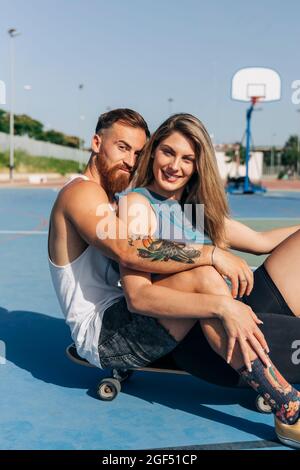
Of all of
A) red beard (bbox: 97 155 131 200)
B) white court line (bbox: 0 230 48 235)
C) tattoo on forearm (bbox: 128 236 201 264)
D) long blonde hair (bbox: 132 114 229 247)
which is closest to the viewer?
tattoo on forearm (bbox: 128 236 201 264)

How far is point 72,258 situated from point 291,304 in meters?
0.93

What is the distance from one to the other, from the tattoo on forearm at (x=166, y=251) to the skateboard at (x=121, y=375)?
0.51 m

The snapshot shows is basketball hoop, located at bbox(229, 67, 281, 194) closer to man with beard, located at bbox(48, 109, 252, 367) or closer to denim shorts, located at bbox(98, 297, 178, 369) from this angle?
man with beard, located at bbox(48, 109, 252, 367)

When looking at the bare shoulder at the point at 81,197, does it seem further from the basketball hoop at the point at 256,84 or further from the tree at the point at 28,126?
the tree at the point at 28,126

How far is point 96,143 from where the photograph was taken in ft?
8.99

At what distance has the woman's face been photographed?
2.46m

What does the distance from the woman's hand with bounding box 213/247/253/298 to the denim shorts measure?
0.32m

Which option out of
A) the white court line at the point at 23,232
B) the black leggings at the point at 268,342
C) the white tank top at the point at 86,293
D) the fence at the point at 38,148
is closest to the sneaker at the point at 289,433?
the black leggings at the point at 268,342

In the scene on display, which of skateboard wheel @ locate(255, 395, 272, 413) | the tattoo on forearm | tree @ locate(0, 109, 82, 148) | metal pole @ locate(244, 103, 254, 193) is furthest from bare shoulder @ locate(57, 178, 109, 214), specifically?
tree @ locate(0, 109, 82, 148)

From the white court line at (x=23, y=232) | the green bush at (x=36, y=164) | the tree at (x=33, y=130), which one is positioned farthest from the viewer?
the tree at (x=33, y=130)

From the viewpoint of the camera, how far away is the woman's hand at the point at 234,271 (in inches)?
87.7

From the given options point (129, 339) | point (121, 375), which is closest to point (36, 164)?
point (121, 375)
